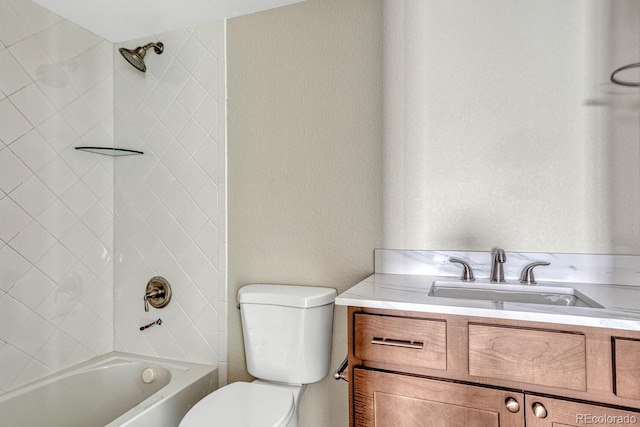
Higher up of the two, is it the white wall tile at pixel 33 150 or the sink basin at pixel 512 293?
the white wall tile at pixel 33 150

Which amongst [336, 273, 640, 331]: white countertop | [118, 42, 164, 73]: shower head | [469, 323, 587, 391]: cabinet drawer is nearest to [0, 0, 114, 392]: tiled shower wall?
[118, 42, 164, 73]: shower head

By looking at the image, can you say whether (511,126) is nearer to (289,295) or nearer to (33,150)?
(289,295)

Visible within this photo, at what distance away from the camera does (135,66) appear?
6.30ft

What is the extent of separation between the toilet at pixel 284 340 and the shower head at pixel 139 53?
1.29m

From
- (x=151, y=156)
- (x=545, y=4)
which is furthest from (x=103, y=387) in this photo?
(x=545, y=4)

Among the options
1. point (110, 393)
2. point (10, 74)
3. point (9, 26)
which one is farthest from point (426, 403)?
point (9, 26)

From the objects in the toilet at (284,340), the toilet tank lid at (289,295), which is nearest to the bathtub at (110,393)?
the toilet at (284,340)

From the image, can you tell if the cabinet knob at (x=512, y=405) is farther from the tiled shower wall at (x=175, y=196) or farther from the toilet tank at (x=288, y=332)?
the tiled shower wall at (x=175, y=196)

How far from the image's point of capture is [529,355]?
97 centimetres

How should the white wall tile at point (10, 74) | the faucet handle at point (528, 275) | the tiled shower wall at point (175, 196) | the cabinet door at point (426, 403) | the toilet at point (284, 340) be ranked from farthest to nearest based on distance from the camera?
the tiled shower wall at point (175, 196) < the white wall tile at point (10, 74) < the toilet at point (284, 340) < the faucet handle at point (528, 275) < the cabinet door at point (426, 403)

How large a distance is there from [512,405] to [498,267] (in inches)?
19.7

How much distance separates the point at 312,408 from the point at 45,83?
6.33 ft

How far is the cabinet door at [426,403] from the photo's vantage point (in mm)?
994

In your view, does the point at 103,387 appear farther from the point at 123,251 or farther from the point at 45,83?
the point at 45,83
